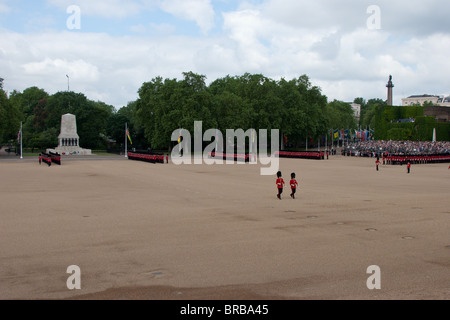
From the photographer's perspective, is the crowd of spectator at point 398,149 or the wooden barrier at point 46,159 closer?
the wooden barrier at point 46,159

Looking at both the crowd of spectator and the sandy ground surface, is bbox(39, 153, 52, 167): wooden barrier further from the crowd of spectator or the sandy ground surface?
the crowd of spectator

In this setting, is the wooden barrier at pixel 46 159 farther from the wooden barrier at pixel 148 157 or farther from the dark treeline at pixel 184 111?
the dark treeline at pixel 184 111

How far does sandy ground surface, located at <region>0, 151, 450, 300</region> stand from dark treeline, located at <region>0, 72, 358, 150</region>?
52681 millimetres

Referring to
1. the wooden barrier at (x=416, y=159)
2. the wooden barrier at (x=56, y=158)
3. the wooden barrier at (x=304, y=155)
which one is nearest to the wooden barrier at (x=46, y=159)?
the wooden barrier at (x=56, y=158)

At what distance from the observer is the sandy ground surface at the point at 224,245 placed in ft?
26.7

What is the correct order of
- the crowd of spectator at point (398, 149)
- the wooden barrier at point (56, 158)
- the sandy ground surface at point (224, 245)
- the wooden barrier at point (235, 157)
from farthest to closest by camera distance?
the crowd of spectator at point (398, 149) → the wooden barrier at point (235, 157) → the wooden barrier at point (56, 158) → the sandy ground surface at point (224, 245)

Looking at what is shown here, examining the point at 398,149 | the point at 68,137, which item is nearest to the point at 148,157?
the point at 68,137

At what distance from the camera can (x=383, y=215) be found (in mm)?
16188

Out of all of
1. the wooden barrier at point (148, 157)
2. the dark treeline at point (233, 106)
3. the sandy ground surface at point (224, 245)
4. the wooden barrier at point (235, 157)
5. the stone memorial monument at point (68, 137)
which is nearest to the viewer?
the sandy ground surface at point (224, 245)

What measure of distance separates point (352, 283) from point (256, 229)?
17.8 feet

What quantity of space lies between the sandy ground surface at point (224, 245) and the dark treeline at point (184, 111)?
52681mm

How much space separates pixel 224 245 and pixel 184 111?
200 ft

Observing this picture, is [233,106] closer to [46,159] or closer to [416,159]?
[416,159]
